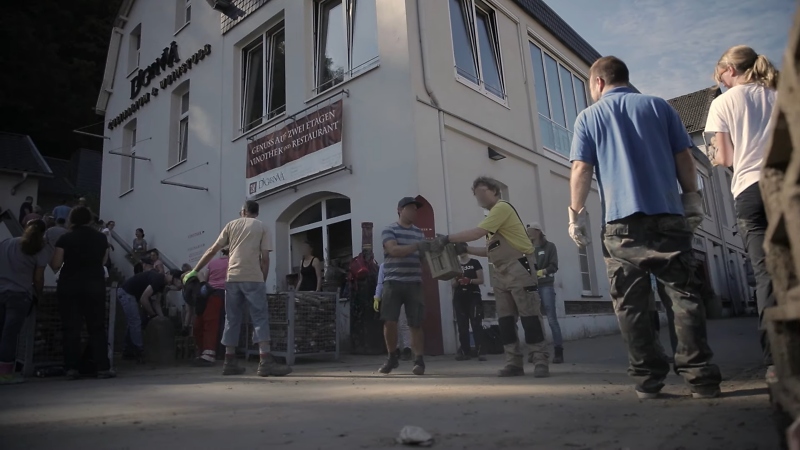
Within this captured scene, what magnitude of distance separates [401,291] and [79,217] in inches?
147

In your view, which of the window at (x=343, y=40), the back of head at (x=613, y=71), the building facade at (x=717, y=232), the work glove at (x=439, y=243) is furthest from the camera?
the building facade at (x=717, y=232)

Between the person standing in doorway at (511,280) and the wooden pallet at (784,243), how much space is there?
11.2 feet

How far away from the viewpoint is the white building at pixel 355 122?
9461 millimetres

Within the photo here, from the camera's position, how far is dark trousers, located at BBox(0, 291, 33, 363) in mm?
5809

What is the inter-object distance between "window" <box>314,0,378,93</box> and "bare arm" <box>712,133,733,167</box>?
712cm

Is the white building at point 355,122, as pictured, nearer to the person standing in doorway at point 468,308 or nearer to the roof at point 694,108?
the person standing in doorway at point 468,308

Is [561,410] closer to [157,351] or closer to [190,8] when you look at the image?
[157,351]

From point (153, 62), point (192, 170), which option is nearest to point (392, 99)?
point (192, 170)

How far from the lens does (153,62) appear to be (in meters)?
16.7

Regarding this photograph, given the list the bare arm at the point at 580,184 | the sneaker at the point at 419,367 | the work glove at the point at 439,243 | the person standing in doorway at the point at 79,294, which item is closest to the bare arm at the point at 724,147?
the bare arm at the point at 580,184

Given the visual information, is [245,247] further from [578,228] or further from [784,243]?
[784,243]

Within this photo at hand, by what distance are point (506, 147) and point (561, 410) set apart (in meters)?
8.86

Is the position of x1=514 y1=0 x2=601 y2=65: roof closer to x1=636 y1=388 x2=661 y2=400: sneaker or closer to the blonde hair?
the blonde hair

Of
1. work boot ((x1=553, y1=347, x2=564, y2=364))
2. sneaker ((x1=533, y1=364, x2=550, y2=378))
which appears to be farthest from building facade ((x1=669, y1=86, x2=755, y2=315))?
sneaker ((x1=533, y1=364, x2=550, y2=378))
